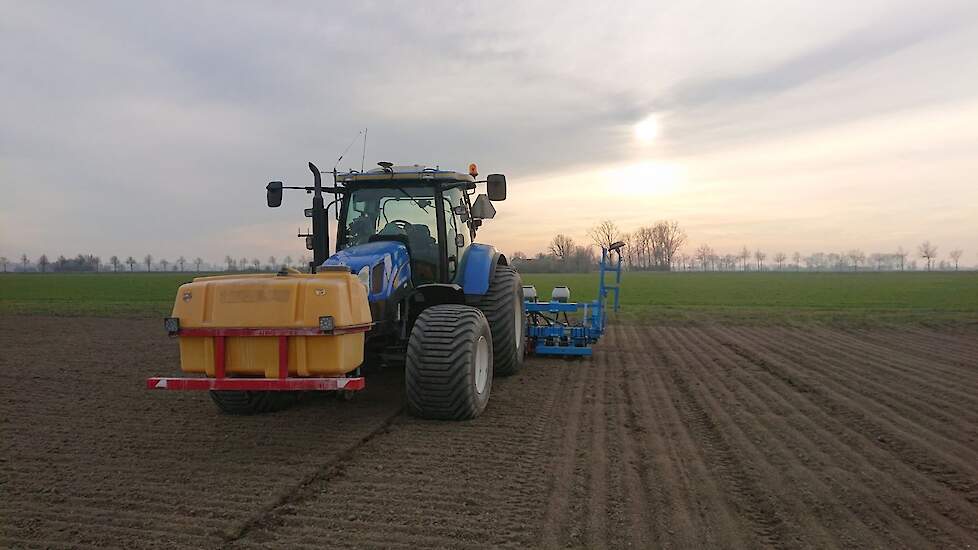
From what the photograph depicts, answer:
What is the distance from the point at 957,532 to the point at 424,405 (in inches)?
148

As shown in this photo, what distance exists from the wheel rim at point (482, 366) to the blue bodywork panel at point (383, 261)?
101 centimetres

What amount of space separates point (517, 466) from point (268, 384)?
1.92 m

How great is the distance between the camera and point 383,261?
600 centimetres

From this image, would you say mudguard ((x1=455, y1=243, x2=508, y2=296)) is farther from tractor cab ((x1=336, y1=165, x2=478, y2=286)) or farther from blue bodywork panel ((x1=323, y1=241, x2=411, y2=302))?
blue bodywork panel ((x1=323, y1=241, x2=411, y2=302))

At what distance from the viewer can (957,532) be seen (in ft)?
11.5

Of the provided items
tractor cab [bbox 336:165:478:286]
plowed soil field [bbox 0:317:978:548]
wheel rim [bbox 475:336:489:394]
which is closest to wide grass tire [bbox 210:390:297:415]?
plowed soil field [bbox 0:317:978:548]

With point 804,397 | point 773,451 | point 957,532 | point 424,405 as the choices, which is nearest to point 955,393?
point 804,397

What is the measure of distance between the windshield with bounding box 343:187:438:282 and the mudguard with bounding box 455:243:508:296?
18.8 inches

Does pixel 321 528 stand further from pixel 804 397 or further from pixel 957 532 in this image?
pixel 804 397

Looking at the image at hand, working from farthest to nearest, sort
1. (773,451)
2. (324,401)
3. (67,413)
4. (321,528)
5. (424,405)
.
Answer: (324,401) < (67,413) < (424,405) < (773,451) < (321,528)

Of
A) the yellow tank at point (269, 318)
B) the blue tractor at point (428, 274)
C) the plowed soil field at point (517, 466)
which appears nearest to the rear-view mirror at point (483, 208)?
the blue tractor at point (428, 274)

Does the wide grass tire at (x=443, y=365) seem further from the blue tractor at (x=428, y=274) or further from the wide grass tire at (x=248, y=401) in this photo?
the wide grass tire at (x=248, y=401)

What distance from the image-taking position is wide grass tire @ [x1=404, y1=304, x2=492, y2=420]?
17.5ft

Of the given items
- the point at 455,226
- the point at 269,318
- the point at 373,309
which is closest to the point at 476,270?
the point at 455,226
